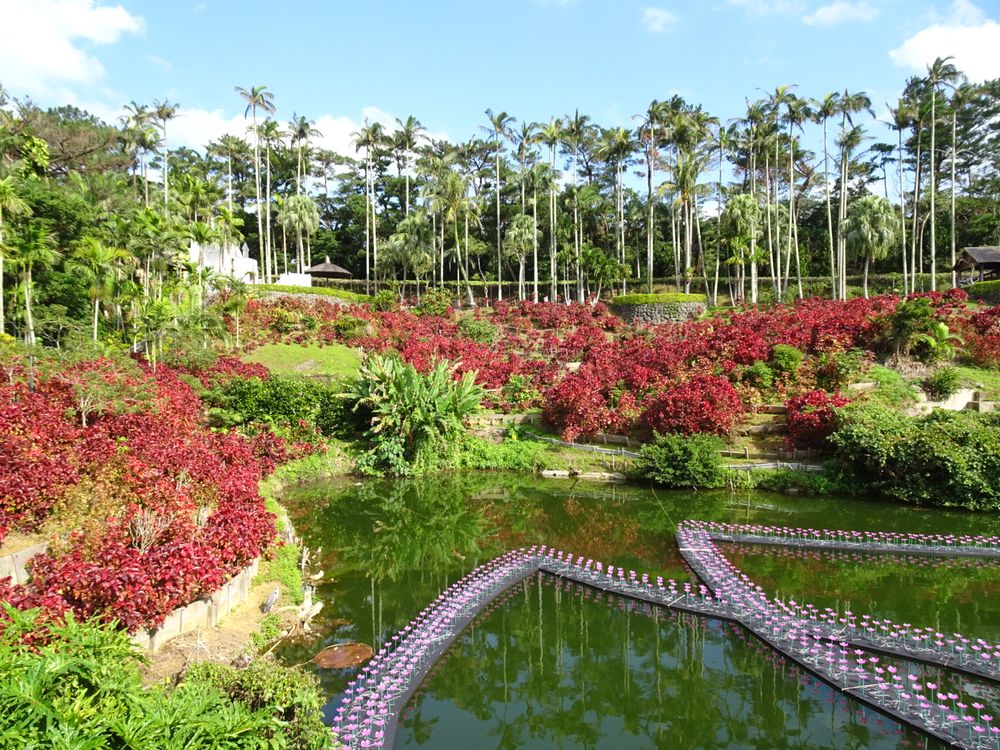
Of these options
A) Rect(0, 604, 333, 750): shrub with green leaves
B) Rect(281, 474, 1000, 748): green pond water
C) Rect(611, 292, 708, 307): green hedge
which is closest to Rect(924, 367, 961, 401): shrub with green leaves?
Rect(281, 474, 1000, 748): green pond water

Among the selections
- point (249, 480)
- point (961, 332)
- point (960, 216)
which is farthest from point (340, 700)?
point (960, 216)

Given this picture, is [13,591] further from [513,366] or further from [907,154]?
[907,154]

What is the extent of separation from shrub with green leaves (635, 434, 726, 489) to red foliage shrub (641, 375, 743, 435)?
596 mm

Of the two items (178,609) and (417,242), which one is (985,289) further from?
(178,609)

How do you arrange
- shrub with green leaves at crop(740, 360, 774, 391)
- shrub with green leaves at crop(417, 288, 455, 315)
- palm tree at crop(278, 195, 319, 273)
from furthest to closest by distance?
palm tree at crop(278, 195, 319, 273), shrub with green leaves at crop(417, 288, 455, 315), shrub with green leaves at crop(740, 360, 774, 391)

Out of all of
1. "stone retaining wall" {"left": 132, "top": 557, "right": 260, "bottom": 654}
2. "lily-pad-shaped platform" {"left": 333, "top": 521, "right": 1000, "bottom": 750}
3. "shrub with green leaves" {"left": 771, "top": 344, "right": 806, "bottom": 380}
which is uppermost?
"shrub with green leaves" {"left": 771, "top": 344, "right": 806, "bottom": 380}

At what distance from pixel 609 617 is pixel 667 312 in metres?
27.2

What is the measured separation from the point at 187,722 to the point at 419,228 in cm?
→ 3653

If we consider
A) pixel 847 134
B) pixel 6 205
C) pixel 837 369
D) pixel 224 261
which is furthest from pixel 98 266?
pixel 847 134

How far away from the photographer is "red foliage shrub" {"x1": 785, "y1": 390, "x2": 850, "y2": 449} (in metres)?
15.0

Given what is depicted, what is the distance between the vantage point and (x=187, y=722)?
3846mm

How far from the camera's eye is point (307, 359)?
24.8 m

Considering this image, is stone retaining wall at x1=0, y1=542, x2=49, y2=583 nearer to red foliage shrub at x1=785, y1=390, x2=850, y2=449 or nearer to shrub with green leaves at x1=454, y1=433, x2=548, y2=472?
shrub with green leaves at x1=454, y1=433, x2=548, y2=472

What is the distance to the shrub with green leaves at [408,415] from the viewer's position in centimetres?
1670
